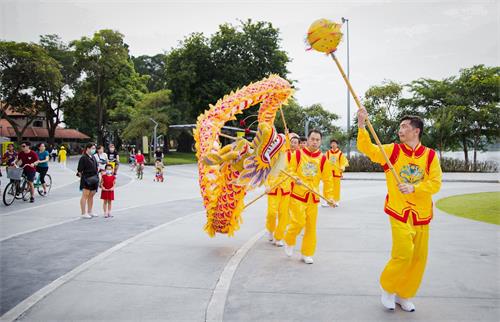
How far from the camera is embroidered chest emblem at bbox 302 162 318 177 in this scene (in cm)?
546

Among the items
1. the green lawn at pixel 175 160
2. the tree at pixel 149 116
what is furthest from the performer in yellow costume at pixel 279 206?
the tree at pixel 149 116

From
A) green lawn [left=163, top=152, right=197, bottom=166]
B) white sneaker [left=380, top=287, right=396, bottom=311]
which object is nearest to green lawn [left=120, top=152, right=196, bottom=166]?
green lawn [left=163, top=152, right=197, bottom=166]

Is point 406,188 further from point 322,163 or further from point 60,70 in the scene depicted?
point 60,70

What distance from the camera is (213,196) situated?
17.7ft

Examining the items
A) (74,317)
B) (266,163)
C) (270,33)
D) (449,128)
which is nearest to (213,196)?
(266,163)

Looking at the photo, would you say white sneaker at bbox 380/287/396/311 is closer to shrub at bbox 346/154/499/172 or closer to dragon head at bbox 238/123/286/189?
dragon head at bbox 238/123/286/189

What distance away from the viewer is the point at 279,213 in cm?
599

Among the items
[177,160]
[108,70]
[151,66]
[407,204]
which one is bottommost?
[177,160]

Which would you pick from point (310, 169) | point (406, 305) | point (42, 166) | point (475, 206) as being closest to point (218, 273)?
point (310, 169)

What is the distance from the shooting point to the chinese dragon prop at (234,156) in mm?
4789

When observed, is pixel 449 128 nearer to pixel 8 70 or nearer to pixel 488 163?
pixel 488 163

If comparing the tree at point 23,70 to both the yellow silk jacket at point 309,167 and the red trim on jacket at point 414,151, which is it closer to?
the yellow silk jacket at point 309,167

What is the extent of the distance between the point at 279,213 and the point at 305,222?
0.90m

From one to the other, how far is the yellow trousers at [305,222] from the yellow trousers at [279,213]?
583 millimetres
